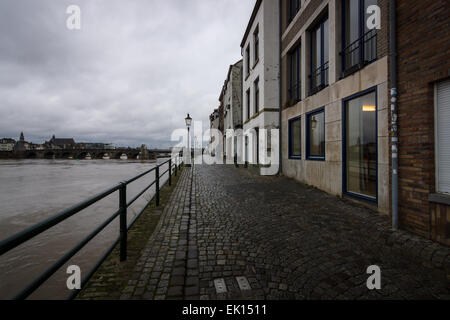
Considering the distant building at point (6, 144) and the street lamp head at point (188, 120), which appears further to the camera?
the distant building at point (6, 144)

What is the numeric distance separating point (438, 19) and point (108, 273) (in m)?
6.03

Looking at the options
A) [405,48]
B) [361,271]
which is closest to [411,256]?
[361,271]

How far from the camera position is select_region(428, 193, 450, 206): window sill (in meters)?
3.34

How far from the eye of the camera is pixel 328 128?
712 centimetres

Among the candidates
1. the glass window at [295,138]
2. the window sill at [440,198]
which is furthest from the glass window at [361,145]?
the glass window at [295,138]

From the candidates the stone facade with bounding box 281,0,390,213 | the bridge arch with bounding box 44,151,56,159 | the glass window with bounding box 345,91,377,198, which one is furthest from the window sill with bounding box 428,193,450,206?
the bridge arch with bounding box 44,151,56,159

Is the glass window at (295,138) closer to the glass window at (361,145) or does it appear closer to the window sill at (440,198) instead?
the glass window at (361,145)

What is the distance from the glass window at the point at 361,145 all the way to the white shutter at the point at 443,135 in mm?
1667

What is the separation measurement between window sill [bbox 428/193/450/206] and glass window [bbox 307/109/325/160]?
13.7ft

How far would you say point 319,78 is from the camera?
8.34 metres

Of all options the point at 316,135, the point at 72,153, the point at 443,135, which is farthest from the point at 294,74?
the point at 72,153

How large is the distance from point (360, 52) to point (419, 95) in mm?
2961

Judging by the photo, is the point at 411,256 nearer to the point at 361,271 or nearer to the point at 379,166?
the point at 361,271

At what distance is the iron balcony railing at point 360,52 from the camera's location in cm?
558
